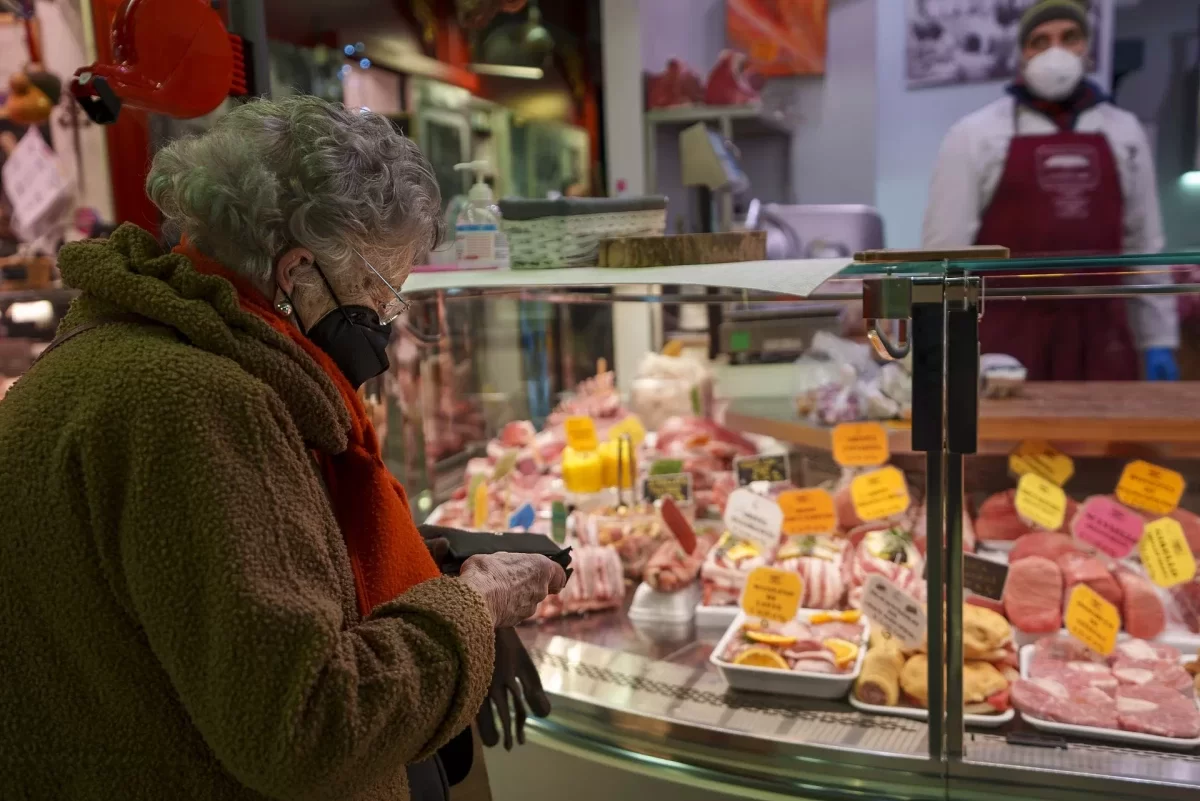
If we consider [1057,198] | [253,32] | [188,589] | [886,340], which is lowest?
[188,589]

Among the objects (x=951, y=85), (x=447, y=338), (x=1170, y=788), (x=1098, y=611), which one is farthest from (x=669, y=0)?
(x=1170, y=788)

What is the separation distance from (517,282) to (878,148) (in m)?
5.88

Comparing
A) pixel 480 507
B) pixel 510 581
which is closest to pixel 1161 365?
pixel 480 507

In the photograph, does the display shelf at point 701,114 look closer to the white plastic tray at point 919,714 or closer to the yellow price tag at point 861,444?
the yellow price tag at point 861,444

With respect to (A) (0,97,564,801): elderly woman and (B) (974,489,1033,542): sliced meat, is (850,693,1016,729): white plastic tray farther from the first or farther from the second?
(A) (0,97,564,801): elderly woman

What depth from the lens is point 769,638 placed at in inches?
87.8

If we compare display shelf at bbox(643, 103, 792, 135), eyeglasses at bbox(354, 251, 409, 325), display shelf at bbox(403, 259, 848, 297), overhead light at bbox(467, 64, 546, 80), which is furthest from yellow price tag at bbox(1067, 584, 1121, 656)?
overhead light at bbox(467, 64, 546, 80)

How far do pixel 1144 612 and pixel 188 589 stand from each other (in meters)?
1.98

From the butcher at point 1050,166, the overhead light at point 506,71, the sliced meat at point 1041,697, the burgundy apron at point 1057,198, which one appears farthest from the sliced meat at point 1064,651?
the overhead light at point 506,71

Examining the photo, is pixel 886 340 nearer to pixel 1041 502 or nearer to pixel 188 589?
pixel 1041 502

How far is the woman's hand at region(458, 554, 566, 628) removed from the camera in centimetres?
137

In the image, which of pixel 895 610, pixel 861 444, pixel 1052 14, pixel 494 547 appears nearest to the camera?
pixel 494 547

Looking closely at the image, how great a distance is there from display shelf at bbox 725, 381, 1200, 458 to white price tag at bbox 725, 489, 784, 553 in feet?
1.14

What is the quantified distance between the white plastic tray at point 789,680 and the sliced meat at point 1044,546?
489 millimetres
